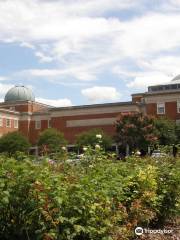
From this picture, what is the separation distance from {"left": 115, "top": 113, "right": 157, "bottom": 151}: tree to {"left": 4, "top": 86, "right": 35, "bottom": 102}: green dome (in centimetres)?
3436

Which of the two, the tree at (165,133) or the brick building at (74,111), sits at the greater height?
the brick building at (74,111)

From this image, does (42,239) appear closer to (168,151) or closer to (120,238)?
(120,238)

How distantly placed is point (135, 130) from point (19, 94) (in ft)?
128

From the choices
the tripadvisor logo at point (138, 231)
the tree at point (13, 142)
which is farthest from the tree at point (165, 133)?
the tripadvisor logo at point (138, 231)

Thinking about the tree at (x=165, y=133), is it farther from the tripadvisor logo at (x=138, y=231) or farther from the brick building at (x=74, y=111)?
the tripadvisor logo at (x=138, y=231)

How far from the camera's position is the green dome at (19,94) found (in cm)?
9225

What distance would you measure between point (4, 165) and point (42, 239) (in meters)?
1.10

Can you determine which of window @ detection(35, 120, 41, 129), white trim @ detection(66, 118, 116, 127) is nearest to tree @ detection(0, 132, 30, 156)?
white trim @ detection(66, 118, 116, 127)

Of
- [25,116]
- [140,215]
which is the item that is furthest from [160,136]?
[140,215]

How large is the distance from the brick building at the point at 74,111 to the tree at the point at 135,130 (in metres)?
13.5

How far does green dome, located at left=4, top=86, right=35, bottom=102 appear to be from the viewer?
9225 cm

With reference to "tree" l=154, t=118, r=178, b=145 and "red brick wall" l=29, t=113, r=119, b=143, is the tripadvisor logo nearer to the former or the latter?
"tree" l=154, t=118, r=178, b=145

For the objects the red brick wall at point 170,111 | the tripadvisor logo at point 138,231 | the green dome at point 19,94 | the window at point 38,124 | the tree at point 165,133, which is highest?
the green dome at point 19,94

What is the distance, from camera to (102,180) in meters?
5.76
